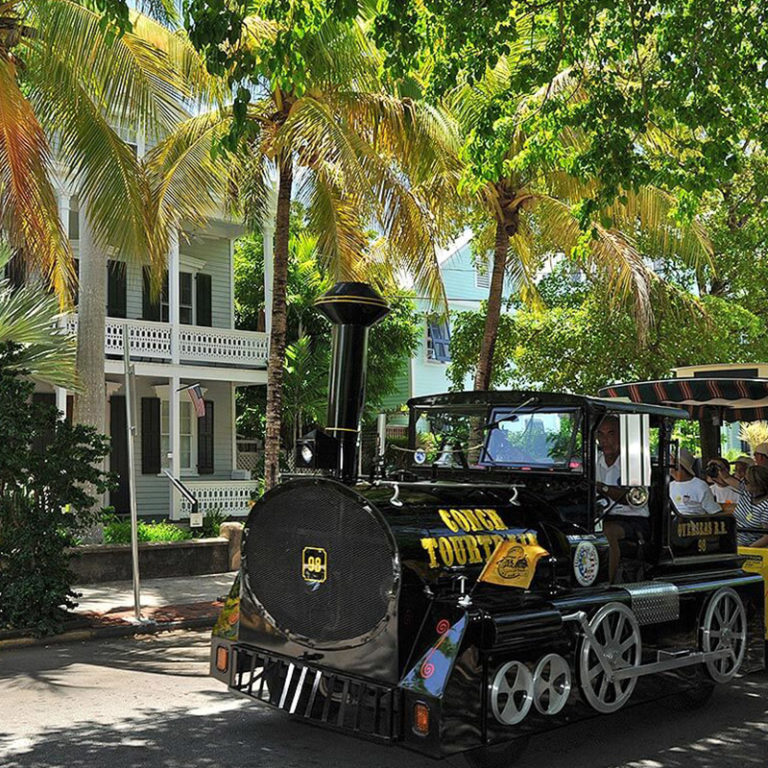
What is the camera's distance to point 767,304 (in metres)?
19.5

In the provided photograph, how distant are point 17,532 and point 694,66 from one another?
7876 millimetres

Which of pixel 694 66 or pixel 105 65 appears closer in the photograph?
pixel 694 66

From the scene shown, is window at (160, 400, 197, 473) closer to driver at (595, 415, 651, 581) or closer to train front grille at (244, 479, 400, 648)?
driver at (595, 415, 651, 581)

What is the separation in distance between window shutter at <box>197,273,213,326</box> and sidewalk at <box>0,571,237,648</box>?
9.81 meters

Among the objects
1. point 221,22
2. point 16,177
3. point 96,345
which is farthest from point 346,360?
point 96,345

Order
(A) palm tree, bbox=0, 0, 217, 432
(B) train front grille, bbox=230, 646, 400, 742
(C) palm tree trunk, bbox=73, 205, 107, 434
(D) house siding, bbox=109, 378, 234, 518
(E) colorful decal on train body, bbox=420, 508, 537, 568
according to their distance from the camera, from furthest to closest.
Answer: (D) house siding, bbox=109, 378, 234, 518 < (C) palm tree trunk, bbox=73, 205, 107, 434 < (A) palm tree, bbox=0, 0, 217, 432 < (E) colorful decal on train body, bbox=420, 508, 537, 568 < (B) train front grille, bbox=230, 646, 400, 742

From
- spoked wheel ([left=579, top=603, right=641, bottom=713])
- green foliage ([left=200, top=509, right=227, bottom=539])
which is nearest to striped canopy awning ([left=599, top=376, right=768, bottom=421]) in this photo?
spoked wheel ([left=579, top=603, right=641, bottom=713])

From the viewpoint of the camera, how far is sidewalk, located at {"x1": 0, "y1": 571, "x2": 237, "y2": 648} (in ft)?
33.0

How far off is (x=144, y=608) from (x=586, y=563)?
685cm

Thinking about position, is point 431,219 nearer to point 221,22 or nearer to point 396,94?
point 396,94

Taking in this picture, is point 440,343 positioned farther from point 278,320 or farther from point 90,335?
point 278,320

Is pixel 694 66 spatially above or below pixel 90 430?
above

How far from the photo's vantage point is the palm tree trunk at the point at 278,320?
13242mm

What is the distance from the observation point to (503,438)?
276 inches
